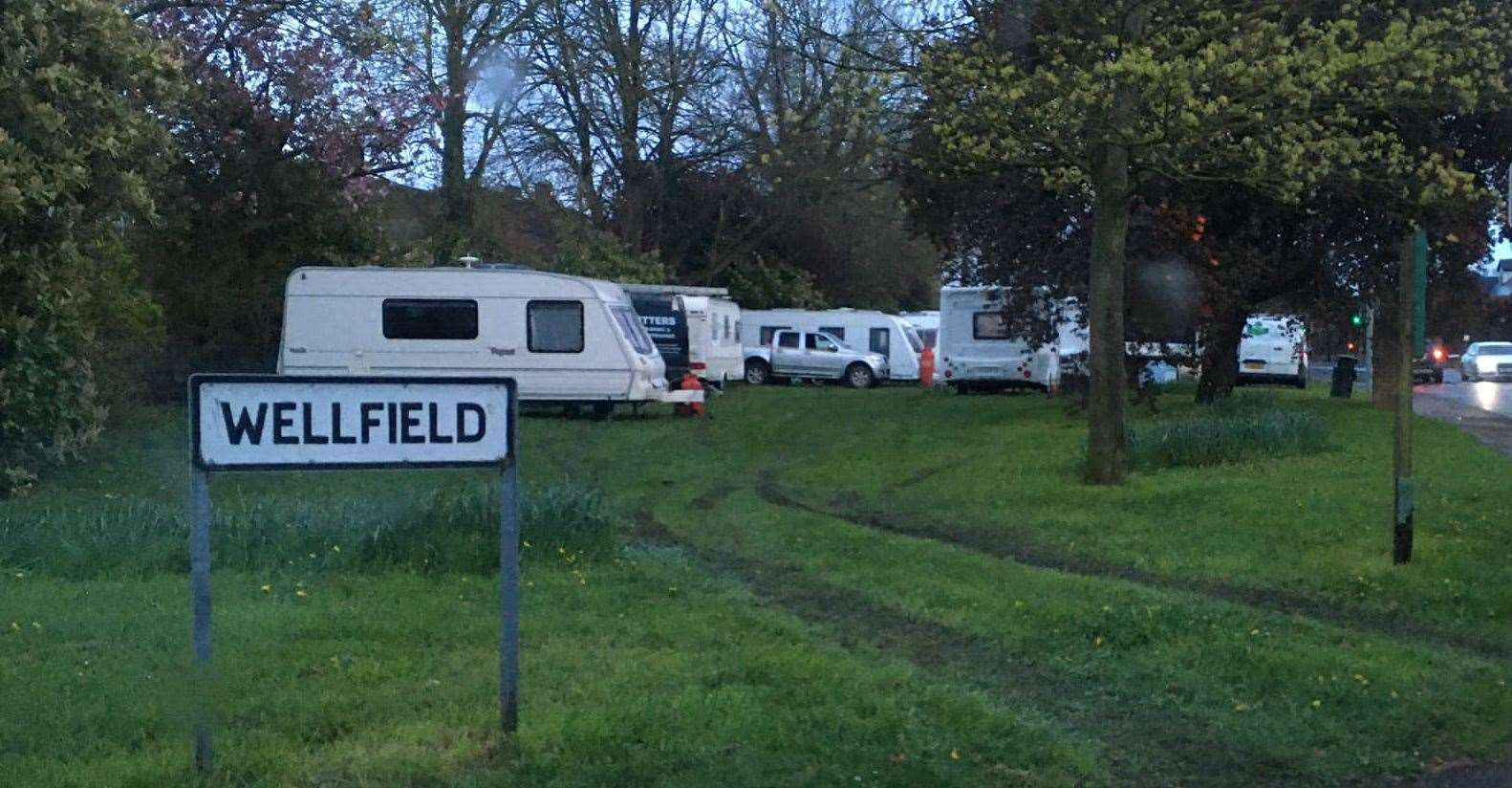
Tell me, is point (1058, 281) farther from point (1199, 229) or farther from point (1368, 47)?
point (1368, 47)

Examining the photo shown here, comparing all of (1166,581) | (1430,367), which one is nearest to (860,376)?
(1430,367)

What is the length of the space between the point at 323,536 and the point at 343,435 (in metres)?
4.47

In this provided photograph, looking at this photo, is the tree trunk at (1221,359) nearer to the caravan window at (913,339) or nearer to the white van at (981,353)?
the white van at (981,353)

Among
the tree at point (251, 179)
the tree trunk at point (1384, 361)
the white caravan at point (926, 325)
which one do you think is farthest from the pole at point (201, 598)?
the white caravan at point (926, 325)

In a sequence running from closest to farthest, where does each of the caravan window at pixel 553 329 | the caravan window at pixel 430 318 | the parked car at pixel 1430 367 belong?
Answer: the caravan window at pixel 430 318, the caravan window at pixel 553 329, the parked car at pixel 1430 367

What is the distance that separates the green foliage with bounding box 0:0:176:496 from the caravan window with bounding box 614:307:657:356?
9.86 meters

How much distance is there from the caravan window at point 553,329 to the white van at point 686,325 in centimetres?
420

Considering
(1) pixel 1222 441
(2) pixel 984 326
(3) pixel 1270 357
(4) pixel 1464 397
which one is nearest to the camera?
(1) pixel 1222 441

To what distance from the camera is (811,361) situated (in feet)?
133

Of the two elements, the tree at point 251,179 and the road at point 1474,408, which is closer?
the road at point 1474,408

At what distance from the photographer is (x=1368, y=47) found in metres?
12.5

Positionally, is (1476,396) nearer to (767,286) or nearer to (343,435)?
(767,286)

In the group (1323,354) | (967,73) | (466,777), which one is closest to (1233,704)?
(466,777)

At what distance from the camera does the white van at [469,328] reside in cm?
2575
